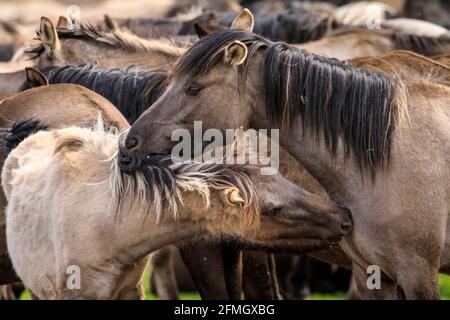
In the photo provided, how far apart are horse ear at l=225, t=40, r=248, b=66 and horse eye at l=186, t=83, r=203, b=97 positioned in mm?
212

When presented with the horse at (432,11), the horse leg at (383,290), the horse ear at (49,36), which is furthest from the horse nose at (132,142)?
the horse at (432,11)

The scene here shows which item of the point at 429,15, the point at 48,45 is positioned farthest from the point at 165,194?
the point at 429,15

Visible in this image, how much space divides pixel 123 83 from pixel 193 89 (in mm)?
1506

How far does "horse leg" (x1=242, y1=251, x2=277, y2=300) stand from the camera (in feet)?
25.3

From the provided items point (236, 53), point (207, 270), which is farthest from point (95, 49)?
point (236, 53)

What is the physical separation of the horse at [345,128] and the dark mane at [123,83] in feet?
3.76

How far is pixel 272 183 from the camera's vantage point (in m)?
5.66

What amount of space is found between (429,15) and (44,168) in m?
9.90

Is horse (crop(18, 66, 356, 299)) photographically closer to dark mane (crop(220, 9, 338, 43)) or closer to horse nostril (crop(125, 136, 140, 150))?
horse nostril (crop(125, 136, 140, 150))

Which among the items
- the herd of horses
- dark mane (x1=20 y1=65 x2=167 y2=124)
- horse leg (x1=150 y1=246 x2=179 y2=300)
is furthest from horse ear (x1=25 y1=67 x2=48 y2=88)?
horse leg (x1=150 y1=246 x2=179 y2=300)

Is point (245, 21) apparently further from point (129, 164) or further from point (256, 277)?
point (256, 277)

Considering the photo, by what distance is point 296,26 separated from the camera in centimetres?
1197

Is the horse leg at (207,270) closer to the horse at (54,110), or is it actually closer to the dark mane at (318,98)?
the horse at (54,110)

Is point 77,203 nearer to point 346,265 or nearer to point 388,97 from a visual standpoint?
point 388,97
